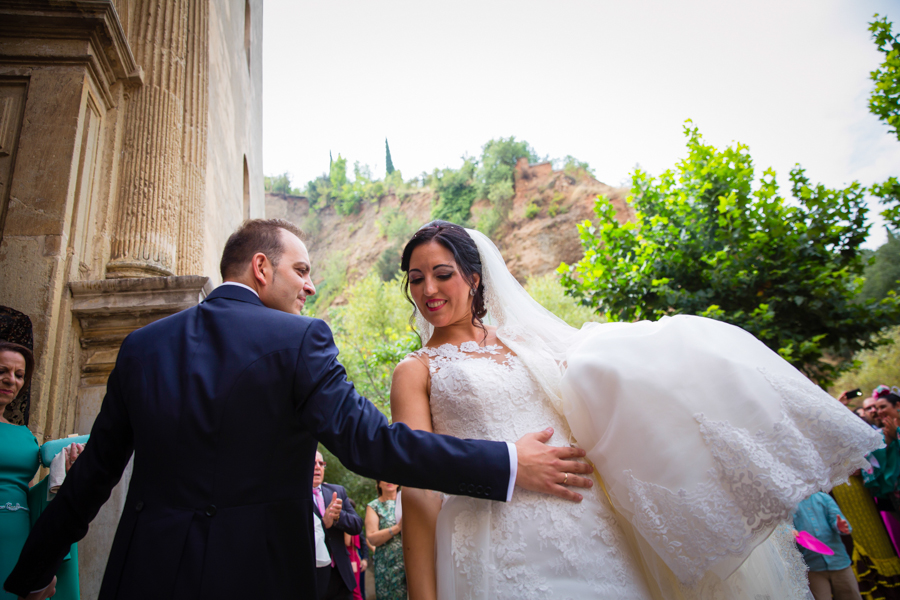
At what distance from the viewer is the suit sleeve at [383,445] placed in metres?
1.56

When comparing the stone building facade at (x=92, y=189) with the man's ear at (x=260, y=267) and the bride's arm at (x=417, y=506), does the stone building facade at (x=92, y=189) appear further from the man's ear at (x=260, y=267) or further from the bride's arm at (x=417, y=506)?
the bride's arm at (x=417, y=506)

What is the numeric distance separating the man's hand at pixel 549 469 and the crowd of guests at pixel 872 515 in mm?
4649

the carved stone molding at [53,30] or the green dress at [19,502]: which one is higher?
the carved stone molding at [53,30]

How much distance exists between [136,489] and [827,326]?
356 inches

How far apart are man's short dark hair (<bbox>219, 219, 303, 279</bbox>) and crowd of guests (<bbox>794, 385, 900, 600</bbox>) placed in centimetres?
566

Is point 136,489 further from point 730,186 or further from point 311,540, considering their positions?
point 730,186

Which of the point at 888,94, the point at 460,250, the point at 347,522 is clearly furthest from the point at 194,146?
the point at 888,94

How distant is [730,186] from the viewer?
828cm

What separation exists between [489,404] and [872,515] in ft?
19.2

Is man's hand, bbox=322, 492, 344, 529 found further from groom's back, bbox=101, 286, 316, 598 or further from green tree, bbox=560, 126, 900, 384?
green tree, bbox=560, 126, 900, 384

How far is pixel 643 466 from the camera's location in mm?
1640

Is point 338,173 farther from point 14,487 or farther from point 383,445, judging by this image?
point 383,445

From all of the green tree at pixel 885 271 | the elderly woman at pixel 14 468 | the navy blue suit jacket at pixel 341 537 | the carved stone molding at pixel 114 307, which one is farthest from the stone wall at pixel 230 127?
the green tree at pixel 885 271

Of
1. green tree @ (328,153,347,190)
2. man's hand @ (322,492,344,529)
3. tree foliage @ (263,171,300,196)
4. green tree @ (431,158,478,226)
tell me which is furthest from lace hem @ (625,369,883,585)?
tree foliage @ (263,171,300,196)
